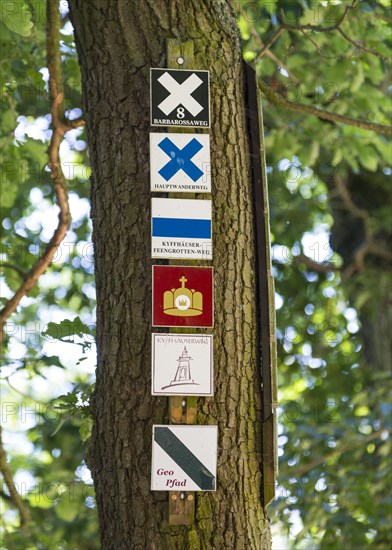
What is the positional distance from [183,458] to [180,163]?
0.83m

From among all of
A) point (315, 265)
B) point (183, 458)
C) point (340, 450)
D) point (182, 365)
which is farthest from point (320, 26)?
point (315, 265)

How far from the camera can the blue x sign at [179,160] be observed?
264 centimetres

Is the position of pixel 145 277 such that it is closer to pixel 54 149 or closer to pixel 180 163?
pixel 180 163

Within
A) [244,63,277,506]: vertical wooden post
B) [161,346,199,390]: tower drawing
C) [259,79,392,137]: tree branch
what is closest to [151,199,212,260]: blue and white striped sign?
[244,63,277,506]: vertical wooden post

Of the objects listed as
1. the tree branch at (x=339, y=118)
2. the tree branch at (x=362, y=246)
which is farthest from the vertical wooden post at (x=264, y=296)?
the tree branch at (x=362, y=246)

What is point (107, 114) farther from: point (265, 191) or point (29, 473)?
point (29, 473)

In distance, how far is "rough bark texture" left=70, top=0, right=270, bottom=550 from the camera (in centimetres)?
243

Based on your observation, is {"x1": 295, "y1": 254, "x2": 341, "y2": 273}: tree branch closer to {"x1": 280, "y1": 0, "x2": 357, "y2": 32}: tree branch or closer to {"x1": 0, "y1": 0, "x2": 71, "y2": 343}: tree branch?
{"x1": 280, "y1": 0, "x2": 357, "y2": 32}: tree branch

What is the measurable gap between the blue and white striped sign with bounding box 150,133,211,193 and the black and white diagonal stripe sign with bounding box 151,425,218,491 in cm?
68

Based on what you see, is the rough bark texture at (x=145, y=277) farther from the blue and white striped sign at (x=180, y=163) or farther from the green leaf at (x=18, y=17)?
the green leaf at (x=18, y=17)

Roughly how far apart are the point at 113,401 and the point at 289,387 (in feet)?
21.2

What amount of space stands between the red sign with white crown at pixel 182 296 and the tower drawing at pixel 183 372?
0.09 m

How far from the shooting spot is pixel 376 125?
156 inches

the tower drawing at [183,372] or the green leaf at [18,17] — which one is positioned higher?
the green leaf at [18,17]
